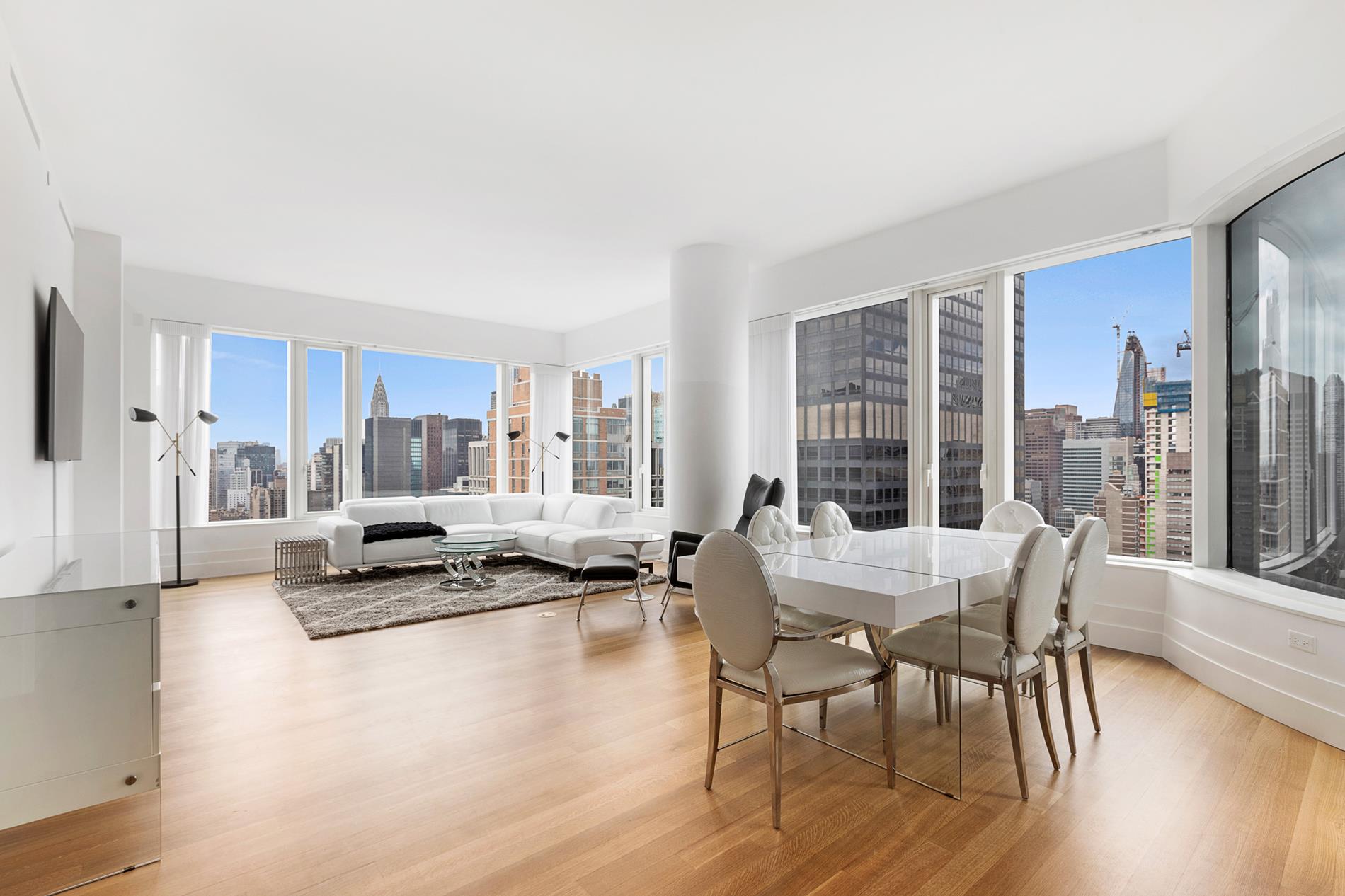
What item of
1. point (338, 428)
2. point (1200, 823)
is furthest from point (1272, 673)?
point (338, 428)

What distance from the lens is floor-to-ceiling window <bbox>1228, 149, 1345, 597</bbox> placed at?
2920 mm

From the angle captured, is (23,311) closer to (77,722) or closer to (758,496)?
(77,722)

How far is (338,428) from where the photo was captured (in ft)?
24.5

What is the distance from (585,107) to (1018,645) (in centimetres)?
321

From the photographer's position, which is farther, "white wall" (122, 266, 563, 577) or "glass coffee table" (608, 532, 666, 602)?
"white wall" (122, 266, 563, 577)

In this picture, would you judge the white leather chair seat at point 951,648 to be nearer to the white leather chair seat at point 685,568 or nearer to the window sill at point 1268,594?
the window sill at point 1268,594

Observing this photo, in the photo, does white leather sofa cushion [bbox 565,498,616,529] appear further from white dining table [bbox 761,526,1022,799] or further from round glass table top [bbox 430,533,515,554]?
white dining table [bbox 761,526,1022,799]

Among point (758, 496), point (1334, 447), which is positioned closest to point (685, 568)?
point (758, 496)

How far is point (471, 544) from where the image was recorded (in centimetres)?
583

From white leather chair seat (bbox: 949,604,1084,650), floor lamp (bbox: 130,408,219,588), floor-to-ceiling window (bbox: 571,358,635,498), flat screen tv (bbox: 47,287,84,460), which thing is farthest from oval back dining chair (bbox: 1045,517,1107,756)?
floor lamp (bbox: 130,408,219,588)

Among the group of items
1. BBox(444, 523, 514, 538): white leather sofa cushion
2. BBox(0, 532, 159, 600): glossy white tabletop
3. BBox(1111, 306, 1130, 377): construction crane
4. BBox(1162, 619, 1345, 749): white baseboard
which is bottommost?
BBox(1162, 619, 1345, 749): white baseboard

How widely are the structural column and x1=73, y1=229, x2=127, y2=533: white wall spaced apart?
182 inches

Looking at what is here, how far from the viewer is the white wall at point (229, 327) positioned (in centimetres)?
611

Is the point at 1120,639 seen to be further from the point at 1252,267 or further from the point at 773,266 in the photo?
the point at 773,266
